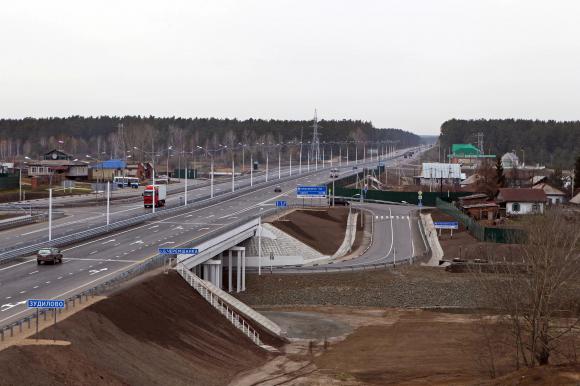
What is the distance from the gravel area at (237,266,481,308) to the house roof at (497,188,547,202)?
3787 cm

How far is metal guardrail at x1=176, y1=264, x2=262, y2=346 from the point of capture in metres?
55.1

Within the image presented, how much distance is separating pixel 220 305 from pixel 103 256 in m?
11.9

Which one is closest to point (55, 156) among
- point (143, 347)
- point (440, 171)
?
point (440, 171)

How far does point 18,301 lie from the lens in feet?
148

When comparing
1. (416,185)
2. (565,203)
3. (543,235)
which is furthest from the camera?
(416,185)

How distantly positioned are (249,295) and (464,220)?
44091 millimetres

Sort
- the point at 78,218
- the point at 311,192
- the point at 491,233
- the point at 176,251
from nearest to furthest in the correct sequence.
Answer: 1. the point at 176,251
2. the point at 78,218
3. the point at 491,233
4. the point at 311,192

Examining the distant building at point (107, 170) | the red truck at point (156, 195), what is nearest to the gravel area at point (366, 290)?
the red truck at point (156, 195)

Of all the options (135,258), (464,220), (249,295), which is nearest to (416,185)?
(464,220)

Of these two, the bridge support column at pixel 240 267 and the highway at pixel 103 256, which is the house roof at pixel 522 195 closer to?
the highway at pixel 103 256

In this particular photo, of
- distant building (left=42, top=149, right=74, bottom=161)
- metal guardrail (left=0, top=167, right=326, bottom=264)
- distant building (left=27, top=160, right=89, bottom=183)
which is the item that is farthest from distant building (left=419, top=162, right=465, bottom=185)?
distant building (left=42, top=149, right=74, bottom=161)

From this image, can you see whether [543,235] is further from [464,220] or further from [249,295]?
[464,220]

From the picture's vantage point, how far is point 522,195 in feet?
385

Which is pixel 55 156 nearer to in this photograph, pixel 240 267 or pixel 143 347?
pixel 240 267
